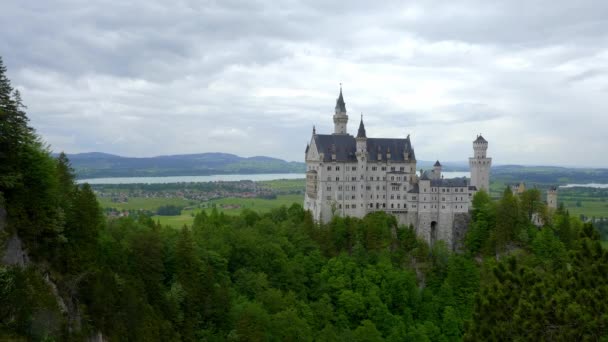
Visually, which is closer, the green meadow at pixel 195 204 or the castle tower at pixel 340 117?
the castle tower at pixel 340 117

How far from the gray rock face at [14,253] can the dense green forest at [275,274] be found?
0.43m

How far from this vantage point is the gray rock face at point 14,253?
96.4 ft

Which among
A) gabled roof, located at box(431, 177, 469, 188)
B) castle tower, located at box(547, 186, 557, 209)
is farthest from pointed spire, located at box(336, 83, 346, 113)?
castle tower, located at box(547, 186, 557, 209)

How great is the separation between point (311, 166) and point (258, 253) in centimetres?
2796

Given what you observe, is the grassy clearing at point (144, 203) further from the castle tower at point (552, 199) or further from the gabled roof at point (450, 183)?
the castle tower at point (552, 199)

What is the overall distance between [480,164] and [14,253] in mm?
79983

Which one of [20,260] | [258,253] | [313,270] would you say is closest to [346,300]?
[313,270]

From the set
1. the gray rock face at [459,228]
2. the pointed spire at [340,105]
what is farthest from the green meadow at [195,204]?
the gray rock face at [459,228]

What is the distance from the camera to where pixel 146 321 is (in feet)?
127

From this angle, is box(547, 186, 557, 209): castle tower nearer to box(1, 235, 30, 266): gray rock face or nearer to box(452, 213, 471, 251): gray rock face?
Result: box(452, 213, 471, 251): gray rock face

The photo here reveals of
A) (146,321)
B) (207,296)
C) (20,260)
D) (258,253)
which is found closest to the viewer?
(20,260)

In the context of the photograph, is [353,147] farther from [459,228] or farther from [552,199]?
[552,199]

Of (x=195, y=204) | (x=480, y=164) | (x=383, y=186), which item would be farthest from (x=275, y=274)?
(x=195, y=204)

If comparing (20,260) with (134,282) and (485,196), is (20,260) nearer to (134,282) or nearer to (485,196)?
A: (134,282)
